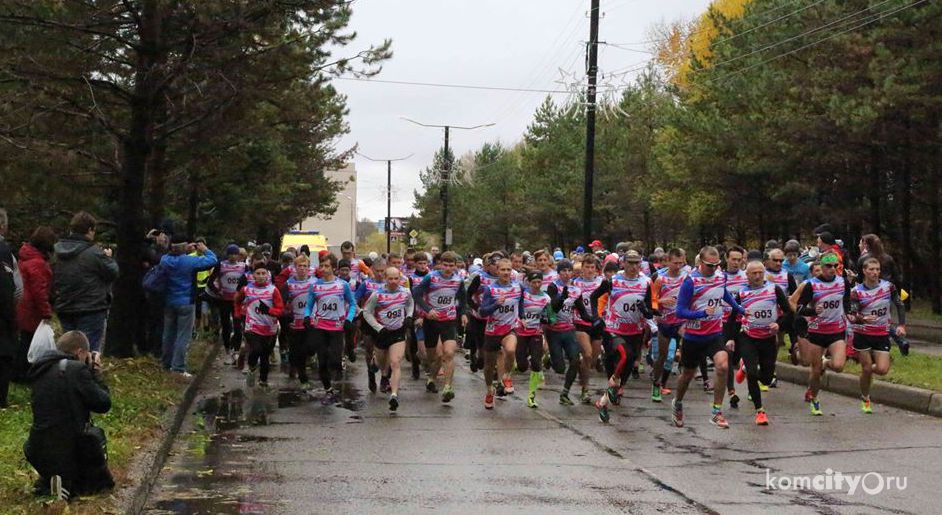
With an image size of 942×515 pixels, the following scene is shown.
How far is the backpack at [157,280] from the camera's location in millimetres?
15211

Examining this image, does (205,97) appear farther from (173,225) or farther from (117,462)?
(117,462)

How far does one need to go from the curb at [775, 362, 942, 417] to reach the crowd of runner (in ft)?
1.57

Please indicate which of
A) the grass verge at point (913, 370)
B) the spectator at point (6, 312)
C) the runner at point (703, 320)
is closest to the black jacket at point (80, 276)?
the spectator at point (6, 312)

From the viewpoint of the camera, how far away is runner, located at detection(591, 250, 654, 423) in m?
13.1

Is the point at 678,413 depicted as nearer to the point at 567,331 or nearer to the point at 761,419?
the point at 761,419

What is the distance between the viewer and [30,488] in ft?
24.3

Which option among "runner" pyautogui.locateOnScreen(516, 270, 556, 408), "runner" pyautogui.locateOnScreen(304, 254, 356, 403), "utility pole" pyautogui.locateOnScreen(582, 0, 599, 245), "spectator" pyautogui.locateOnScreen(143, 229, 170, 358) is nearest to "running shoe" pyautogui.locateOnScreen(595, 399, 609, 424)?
"runner" pyautogui.locateOnScreen(516, 270, 556, 408)

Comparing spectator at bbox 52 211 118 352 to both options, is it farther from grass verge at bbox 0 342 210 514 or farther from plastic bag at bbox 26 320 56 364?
plastic bag at bbox 26 320 56 364

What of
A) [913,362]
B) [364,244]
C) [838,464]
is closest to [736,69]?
[913,362]

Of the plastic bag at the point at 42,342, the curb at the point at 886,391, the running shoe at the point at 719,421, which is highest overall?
the plastic bag at the point at 42,342

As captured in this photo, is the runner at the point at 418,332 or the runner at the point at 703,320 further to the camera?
the runner at the point at 418,332

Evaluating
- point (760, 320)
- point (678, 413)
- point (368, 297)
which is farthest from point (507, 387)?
point (760, 320)

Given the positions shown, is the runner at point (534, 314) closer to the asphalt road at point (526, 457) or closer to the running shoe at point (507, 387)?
the running shoe at point (507, 387)

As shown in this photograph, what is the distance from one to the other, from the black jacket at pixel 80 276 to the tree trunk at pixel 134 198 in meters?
3.78
